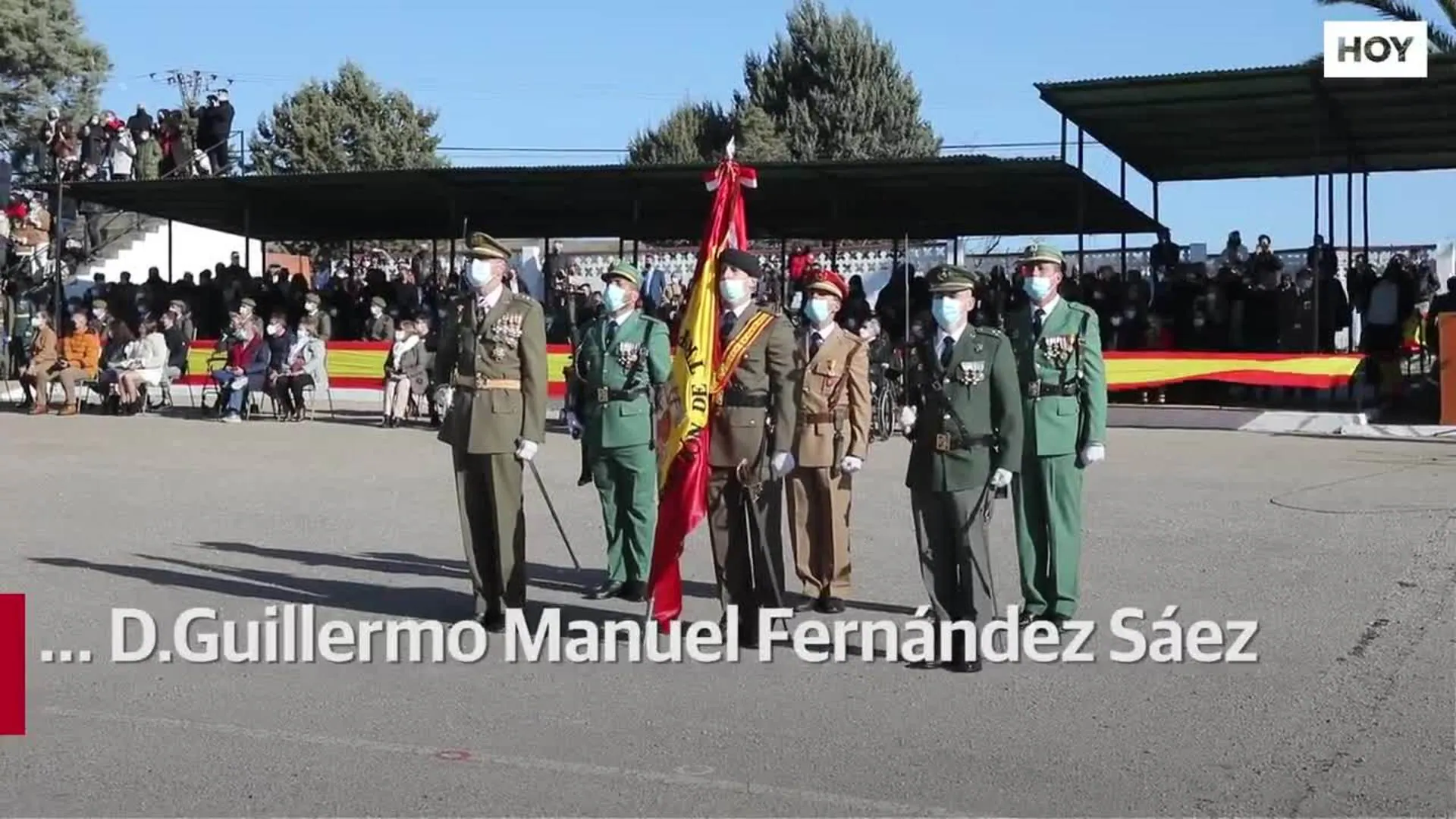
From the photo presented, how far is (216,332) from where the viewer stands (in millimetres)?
27984

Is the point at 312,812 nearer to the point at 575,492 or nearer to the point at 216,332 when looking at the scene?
the point at 575,492

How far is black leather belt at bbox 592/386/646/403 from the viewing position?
9.02 metres

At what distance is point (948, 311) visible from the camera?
745 centimetres

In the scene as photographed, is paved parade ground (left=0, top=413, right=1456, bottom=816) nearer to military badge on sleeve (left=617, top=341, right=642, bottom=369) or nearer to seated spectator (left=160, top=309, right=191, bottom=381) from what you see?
military badge on sleeve (left=617, top=341, right=642, bottom=369)

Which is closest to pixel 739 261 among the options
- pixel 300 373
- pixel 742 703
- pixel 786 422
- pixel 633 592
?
pixel 786 422

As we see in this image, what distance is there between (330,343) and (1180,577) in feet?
57.8

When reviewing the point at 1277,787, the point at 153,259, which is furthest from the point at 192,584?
the point at 153,259

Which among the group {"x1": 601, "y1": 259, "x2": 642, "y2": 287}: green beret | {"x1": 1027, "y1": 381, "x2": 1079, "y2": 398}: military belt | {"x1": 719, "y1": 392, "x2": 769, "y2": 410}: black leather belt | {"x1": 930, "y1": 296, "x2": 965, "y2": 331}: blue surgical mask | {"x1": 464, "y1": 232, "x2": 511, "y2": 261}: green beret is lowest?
{"x1": 719, "y1": 392, "x2": 769, "y2": 410}: black leather belt

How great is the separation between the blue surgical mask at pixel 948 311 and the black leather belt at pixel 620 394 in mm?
2081

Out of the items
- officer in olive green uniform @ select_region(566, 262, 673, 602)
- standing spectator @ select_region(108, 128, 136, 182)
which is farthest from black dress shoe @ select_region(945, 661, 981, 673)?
standing spectator @ select_region(108, 128, 136, 182)

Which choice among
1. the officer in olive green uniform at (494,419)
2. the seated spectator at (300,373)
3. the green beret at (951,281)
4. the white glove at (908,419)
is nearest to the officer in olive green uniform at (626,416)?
the officer in olive green uniform at (494,419)

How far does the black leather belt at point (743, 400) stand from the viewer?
8.11 m

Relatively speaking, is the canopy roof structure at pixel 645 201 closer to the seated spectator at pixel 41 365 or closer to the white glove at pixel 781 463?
the seated spectator at pixel 41 365

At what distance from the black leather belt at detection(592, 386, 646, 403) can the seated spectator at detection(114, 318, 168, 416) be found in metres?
15.6
